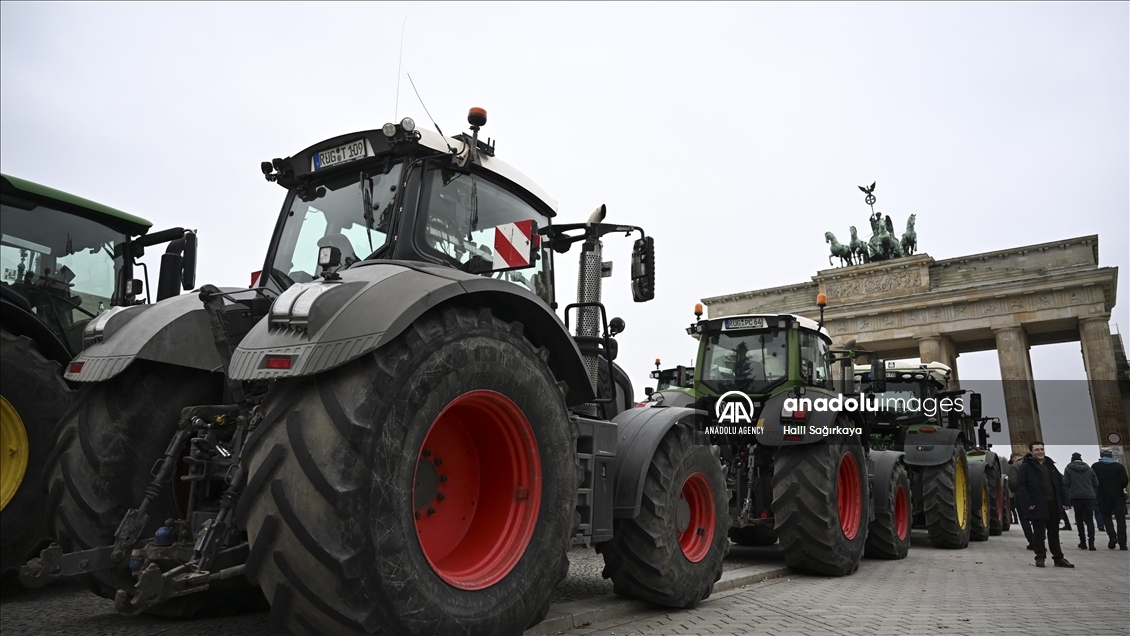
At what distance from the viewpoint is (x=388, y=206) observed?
13.3 feet

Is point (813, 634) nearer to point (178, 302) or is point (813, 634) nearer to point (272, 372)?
point (272, 372)

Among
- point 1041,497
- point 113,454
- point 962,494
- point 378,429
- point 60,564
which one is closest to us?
point 378,429

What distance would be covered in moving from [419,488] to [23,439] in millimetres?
3737

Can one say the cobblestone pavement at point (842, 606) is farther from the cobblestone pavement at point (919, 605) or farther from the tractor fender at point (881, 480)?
the tractor fender at point (881, 480)

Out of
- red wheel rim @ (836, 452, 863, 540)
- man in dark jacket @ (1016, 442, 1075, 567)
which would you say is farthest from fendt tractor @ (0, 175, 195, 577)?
man in dark jacket @ (1016, 442, 1075, 567)

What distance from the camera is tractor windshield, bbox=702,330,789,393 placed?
9758 millimetres

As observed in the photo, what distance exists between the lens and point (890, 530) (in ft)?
33.6

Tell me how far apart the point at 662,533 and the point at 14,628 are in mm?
3936

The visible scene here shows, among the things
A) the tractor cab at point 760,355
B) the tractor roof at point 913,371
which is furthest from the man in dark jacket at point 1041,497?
the tractor roof at point 913,371

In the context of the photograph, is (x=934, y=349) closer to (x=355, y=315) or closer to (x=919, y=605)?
(x=919, y=605)

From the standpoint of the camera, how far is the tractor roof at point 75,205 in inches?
256

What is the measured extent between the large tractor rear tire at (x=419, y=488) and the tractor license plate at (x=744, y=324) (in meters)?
6.51

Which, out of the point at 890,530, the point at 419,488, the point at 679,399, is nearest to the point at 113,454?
the point at 419,488

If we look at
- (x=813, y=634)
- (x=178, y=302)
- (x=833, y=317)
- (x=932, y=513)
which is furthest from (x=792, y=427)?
(x=833, y=317)
